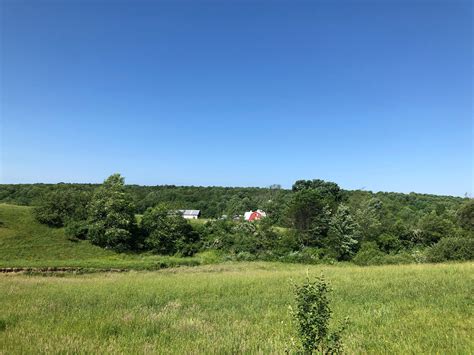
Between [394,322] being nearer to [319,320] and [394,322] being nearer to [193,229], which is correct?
[319,320]

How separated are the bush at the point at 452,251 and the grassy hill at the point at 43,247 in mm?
28743

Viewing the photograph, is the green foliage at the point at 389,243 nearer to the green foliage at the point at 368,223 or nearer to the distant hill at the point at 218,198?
the green foliage at the point at 368,223

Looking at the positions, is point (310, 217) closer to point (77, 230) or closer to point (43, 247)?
point (77, 230)

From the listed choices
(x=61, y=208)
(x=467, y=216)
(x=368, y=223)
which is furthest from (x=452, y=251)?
(x=61, y=208)

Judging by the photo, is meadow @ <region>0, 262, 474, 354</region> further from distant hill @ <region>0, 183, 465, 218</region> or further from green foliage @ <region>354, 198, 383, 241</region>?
distant hill @ <region>0, 183, 465, 218</region>

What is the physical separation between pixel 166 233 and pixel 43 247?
17.8 m

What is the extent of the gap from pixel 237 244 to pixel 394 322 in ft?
171

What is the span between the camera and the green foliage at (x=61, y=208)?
57781 millimetres

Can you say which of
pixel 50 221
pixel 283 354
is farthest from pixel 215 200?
pixel 283 354

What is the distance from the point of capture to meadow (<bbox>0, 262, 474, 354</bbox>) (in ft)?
21.5

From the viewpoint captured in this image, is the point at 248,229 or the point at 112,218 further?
the point at 248,229

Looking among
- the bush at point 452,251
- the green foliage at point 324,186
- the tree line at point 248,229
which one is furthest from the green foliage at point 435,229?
the green foliage at point 324,186

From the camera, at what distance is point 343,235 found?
197 feet

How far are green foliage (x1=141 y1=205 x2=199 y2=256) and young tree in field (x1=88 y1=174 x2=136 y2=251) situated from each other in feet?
9.03
